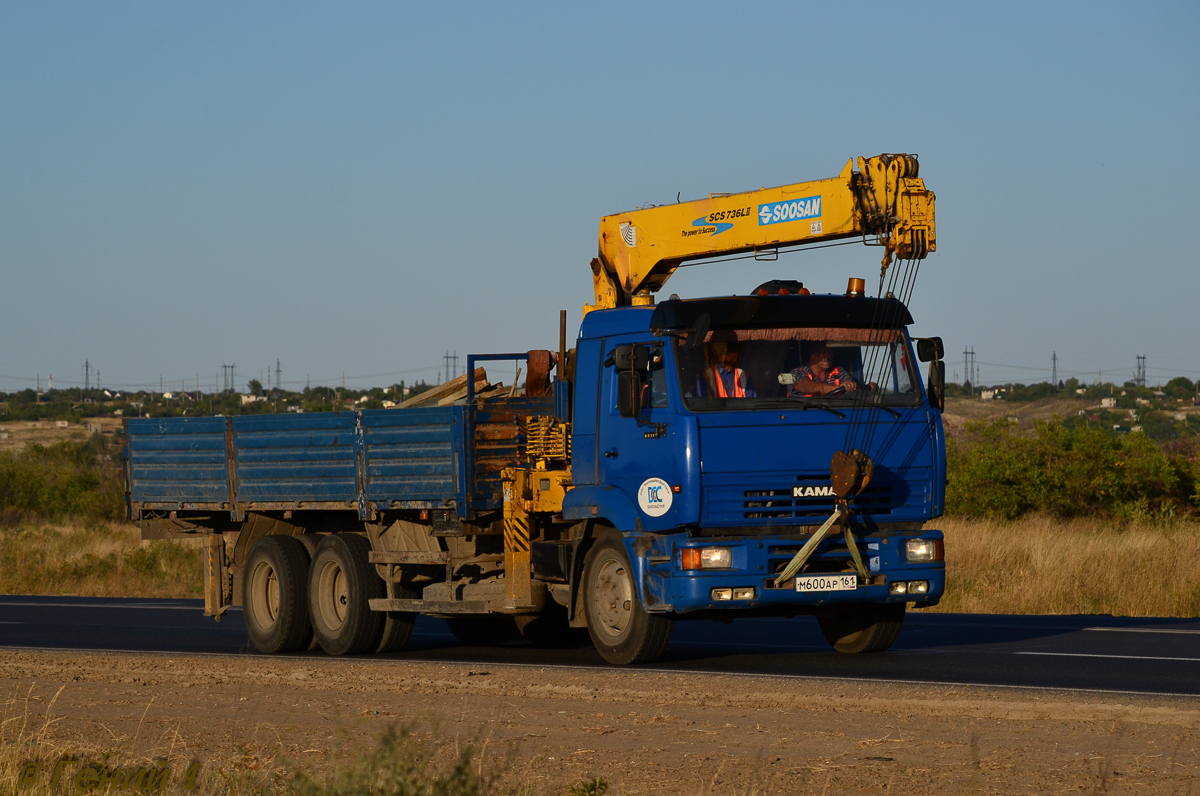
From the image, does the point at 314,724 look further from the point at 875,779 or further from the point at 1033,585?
the point at 1033,585

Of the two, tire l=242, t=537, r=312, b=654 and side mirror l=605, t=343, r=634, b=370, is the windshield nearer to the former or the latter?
side mirror l=605, t=343, r=634, b=370

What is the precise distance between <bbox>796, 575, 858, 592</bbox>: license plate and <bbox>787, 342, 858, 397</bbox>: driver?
4.78 feet

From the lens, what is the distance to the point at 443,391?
1612 centimetres

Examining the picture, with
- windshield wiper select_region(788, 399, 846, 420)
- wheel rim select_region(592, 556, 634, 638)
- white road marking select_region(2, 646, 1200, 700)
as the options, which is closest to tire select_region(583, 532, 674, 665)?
wheel rim select_region(592, 556, 634, 638)

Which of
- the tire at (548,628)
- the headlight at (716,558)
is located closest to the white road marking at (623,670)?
the headlight at (716,558)

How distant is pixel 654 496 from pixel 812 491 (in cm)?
124

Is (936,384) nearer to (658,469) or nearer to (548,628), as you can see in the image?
(658,469)

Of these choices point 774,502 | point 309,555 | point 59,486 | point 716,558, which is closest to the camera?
point 716,558

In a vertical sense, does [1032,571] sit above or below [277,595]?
below

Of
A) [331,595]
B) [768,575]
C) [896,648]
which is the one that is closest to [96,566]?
[331,595]

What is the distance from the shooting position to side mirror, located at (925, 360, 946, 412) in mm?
13117

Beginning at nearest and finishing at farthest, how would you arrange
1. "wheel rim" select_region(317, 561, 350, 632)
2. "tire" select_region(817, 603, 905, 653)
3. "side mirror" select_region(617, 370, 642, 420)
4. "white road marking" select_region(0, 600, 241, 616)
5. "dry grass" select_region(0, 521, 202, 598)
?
"side mirror" select_region(617, 370, 642, 420) < "tire" select_region(817, 603, 905, 653) < "wheel rim" select_region(317, 561, 350, 632) < "white road marking" select_region(0, 600, 241, 616) < "dry grass" select_region(0, 521, 202, 598)

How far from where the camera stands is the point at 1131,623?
17328 mm

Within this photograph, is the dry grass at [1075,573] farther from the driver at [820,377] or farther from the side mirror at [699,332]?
the side mirror at [699,332]
